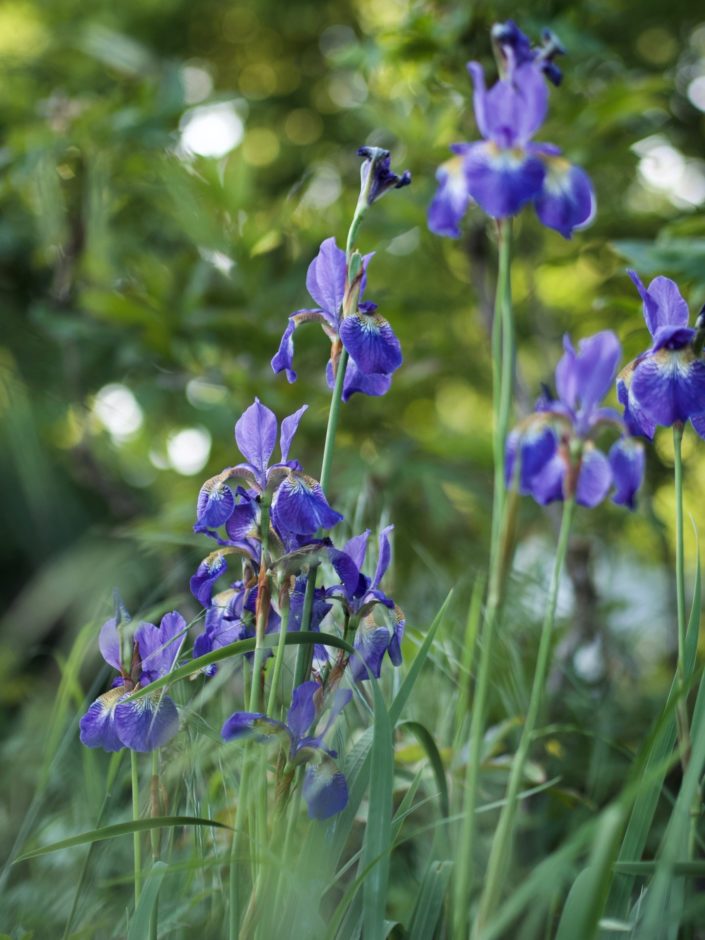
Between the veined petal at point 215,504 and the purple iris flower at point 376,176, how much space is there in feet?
0.73

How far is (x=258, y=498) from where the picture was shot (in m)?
0.61

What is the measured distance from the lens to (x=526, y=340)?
2.11 meters

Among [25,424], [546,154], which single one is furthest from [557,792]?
[25,424]

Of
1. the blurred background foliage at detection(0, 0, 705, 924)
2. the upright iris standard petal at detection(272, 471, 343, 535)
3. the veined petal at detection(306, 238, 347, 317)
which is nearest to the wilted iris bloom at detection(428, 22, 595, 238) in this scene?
the veined petal at detection(306, 238, 347, 317)

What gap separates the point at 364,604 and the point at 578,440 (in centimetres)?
19

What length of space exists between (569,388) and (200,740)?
0.38 metres

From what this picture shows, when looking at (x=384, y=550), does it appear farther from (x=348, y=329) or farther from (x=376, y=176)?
(x=376, y=176)

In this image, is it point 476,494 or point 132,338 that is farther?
point 132,338

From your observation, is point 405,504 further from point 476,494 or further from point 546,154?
point 546,154

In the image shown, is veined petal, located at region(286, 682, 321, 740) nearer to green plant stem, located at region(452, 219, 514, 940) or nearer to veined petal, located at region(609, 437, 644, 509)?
green plant stem, located at region(452, 219, 514, 940)

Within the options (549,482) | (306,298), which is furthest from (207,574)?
(306,298)

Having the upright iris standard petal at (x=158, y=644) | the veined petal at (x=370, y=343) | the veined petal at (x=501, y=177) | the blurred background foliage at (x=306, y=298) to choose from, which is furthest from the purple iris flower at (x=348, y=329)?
the blurred background foliage at (x=306, y=298)

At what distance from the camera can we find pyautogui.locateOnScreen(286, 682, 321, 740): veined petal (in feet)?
1.90

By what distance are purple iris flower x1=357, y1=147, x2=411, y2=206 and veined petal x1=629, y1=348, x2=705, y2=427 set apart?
22 cm
